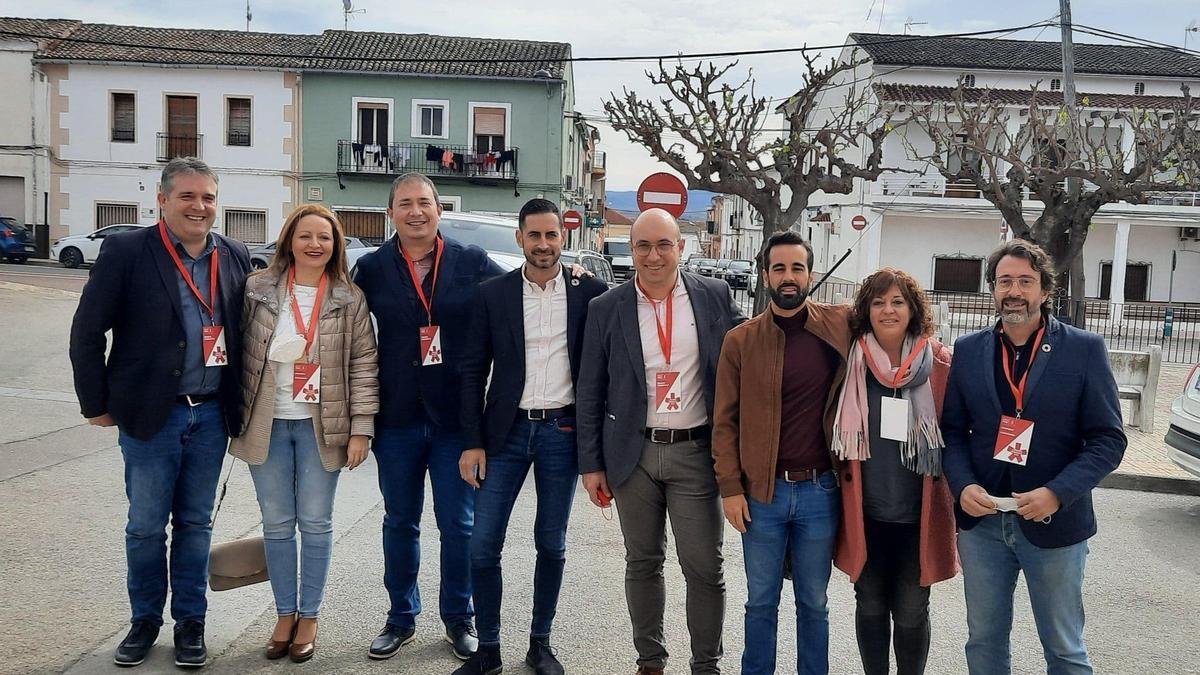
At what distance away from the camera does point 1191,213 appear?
113ft

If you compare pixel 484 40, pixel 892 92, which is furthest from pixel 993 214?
pixel 484 40

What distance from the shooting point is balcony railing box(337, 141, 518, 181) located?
106 ft

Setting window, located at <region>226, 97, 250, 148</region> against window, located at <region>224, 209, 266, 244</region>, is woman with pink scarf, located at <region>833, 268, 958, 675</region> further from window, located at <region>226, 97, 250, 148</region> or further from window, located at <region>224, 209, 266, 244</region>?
window, located at <region>226, 97, 250, 148</region>

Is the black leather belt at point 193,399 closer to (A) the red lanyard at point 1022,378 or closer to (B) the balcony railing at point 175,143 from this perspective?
(A) the red lanyard at point 1022,378

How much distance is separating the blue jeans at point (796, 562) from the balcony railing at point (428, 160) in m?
30.1

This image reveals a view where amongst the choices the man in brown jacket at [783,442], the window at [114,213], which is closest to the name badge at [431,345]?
the man in brown jacket at [783,442]

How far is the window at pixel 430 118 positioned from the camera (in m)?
32.8

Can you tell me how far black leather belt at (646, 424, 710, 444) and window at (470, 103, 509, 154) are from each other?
3025cm

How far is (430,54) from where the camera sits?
33.6m

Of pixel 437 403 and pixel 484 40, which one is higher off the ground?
pixel 484 40

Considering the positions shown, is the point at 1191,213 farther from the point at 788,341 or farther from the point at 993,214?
the point at 788,341

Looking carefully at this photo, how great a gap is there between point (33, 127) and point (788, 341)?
35.6m

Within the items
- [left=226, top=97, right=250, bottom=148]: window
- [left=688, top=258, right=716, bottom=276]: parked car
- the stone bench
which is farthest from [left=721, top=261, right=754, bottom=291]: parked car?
the stone bench

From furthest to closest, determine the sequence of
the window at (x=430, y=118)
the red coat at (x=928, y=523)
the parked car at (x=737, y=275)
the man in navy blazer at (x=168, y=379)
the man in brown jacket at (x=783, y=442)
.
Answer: the parked car at (x=737, y=275) → the window at (x=430, y=118) → the man in navy blazer at (x=168, y=379) → the man in brown jacket at (x=783, y=442) → the red coat at (x=928, y=523)
